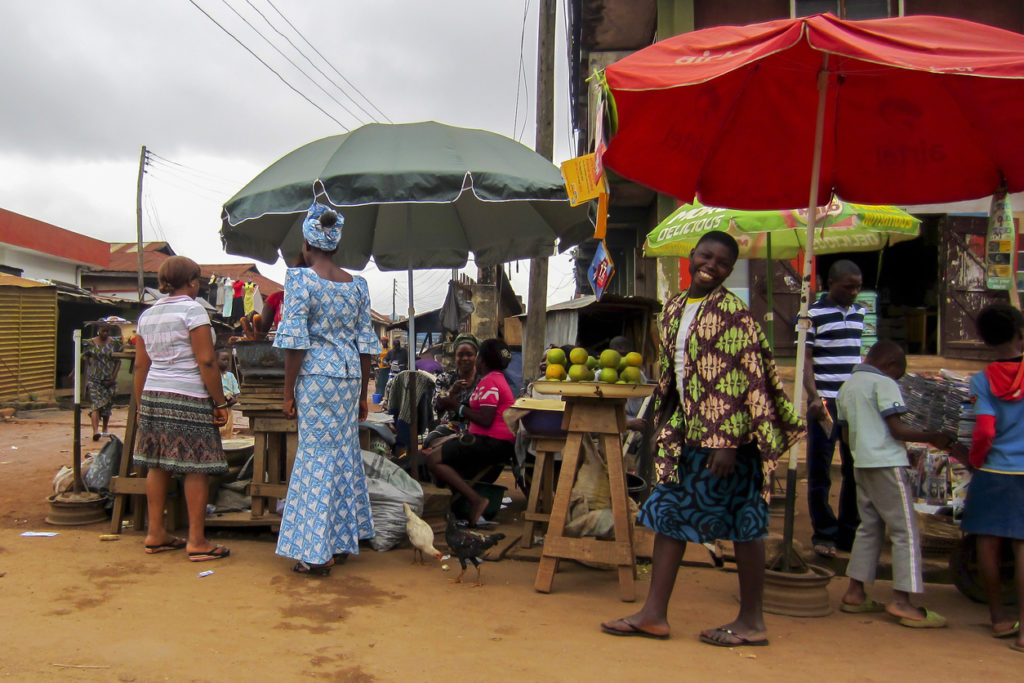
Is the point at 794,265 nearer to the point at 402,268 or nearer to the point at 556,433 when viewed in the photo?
the point at 402,268

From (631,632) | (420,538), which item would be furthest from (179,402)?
(631,632)

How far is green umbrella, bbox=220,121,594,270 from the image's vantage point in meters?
4.53

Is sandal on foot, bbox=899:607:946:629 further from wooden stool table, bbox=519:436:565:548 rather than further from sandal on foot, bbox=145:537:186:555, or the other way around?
sandal on foot, bbox=145:537:186:555

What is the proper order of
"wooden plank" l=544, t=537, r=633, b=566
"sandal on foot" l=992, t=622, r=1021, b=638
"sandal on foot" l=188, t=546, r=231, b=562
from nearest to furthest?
"sandal on foot" l=992, t=622, r=1021, b=638 → "wooden plank" l=544, t=537, r=633, b=566 → "sandal on foot" l=188, t=546, r=231, b=562

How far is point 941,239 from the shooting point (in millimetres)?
9766

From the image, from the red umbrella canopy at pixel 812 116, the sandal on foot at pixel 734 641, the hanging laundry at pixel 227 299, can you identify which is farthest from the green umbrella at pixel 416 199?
the hanging laundry at pixel 227 299

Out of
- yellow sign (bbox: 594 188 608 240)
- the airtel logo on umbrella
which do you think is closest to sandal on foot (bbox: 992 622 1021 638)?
the airtel logo on umbrella

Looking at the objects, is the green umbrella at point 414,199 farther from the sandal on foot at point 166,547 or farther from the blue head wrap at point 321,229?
the sandal on foot at point 166,547

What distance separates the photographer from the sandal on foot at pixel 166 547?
4457 mm

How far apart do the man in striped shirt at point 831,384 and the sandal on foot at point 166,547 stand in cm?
396

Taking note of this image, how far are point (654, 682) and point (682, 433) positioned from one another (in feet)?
3.30

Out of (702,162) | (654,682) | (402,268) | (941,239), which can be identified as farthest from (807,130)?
(941,239)

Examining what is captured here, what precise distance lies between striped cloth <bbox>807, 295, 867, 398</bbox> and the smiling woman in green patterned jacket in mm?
1914

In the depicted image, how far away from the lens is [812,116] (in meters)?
4.24
